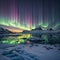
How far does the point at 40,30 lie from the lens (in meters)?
7.33

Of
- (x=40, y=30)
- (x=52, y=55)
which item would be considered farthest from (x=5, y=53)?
(x=40, y=30)

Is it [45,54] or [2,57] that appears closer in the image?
[2,57]

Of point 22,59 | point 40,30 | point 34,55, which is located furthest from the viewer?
point 40,30

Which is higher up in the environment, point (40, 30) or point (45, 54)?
point (40, 30)

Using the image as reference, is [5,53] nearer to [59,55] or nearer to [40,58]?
[40,58]

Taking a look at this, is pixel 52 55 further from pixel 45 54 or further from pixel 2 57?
pixel 2 57

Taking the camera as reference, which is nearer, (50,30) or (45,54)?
(45,54)

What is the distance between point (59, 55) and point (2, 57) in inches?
41.6

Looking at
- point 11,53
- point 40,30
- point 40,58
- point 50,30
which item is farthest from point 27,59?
point 40,30

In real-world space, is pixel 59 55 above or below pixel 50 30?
below

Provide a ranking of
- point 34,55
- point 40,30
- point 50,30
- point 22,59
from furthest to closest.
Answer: point 40,30 → point 50,30 → point 34,55 → point 22,59

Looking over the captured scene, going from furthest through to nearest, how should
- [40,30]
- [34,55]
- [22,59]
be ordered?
[40,30] < [34,55] < [22,59]

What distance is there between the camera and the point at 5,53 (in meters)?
2.69

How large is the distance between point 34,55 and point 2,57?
59 centimetres
